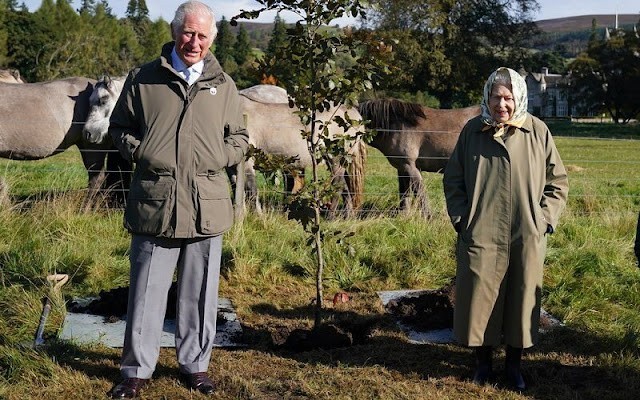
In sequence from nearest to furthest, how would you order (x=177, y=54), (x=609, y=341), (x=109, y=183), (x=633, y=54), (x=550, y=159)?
1. (x=177, y=54)
2. (x=550, y=159)
3. (x=609, y=341)
4. (x=109, y=183)
5. (x=633, y=54)

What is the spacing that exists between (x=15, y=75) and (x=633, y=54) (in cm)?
4774

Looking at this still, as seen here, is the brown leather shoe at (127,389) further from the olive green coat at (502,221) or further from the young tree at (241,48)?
the young tree at (241,48)

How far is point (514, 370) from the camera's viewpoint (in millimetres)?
4203

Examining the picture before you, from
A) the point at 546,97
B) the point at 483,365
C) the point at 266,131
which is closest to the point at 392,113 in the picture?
the point at 266,131

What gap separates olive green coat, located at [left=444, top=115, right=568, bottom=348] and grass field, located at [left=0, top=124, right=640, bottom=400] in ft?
1.37

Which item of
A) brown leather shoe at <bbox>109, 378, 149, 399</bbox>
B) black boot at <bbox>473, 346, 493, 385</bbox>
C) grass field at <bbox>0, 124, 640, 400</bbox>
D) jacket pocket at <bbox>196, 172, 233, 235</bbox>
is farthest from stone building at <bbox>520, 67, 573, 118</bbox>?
brown leather shoe at <bbox>109, 378, 149, 399</bbox>

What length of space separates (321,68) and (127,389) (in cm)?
228

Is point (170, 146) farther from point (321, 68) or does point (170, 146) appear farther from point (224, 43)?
point (224, 43)

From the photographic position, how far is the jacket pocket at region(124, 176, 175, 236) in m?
3.70

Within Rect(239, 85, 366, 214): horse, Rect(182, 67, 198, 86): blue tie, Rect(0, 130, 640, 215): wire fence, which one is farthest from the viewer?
Rect(0, 130, 640, 215): wire fence

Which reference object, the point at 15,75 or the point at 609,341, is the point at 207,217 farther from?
the point at 15,75

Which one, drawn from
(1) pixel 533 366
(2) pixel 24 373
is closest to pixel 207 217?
(2) pixel 24 373

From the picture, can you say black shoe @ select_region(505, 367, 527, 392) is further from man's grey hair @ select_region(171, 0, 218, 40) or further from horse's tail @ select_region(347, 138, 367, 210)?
horse's tail @ select_region(347, 138, 367, 210)

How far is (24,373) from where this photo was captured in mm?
4207
